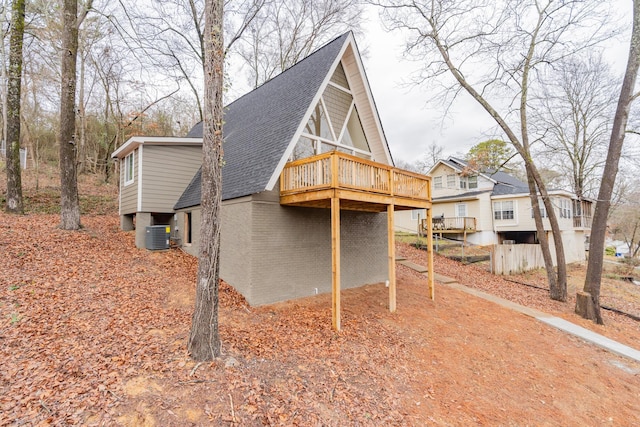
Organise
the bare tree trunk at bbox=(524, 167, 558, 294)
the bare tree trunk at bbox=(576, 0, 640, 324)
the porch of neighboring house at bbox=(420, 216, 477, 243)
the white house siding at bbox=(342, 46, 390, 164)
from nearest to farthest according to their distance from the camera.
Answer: the bare tree trunk at bbox=(576, 0, 640, 324), the white house siding at bbox=(342, 46, 390, 164), the bare tree trunk at bbox=(524, 167, 558, 294), the porch of neighboring house at bbox=(420, 216, 477, 243)

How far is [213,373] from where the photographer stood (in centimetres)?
408

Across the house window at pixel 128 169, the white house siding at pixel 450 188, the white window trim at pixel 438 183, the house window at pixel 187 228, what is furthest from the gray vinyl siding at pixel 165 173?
the white window trim at pixel 438 183

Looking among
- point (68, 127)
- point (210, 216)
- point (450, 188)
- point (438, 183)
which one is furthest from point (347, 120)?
point (438, 183)

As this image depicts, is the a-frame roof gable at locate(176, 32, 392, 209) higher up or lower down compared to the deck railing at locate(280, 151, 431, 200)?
higher up

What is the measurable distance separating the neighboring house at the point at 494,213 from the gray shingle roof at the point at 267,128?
1451 centimetres

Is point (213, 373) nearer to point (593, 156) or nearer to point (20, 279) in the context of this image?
point (20, 279)

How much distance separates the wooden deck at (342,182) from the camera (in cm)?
654

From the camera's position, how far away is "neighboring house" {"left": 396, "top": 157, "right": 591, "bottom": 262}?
67.2ft

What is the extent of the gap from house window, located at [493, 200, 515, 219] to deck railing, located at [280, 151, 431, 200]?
16.0 meters

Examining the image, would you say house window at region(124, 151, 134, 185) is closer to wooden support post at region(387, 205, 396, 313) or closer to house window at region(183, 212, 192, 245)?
house window at region(183, 212, 192, 245)

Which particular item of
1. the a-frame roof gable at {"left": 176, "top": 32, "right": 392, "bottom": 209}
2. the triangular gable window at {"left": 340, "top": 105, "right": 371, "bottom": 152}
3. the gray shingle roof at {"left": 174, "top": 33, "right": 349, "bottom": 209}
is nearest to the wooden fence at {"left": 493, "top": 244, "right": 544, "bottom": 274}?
the a-frame roof gable at {"left": 176, "top": 32, "right": 392, "bottom": 209}

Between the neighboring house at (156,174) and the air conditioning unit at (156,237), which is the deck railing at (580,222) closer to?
the neighboring house at (156,174)

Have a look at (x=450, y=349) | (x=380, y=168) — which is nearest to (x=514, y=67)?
(x=380, y=168)

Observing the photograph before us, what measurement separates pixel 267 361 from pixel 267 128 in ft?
21.8
